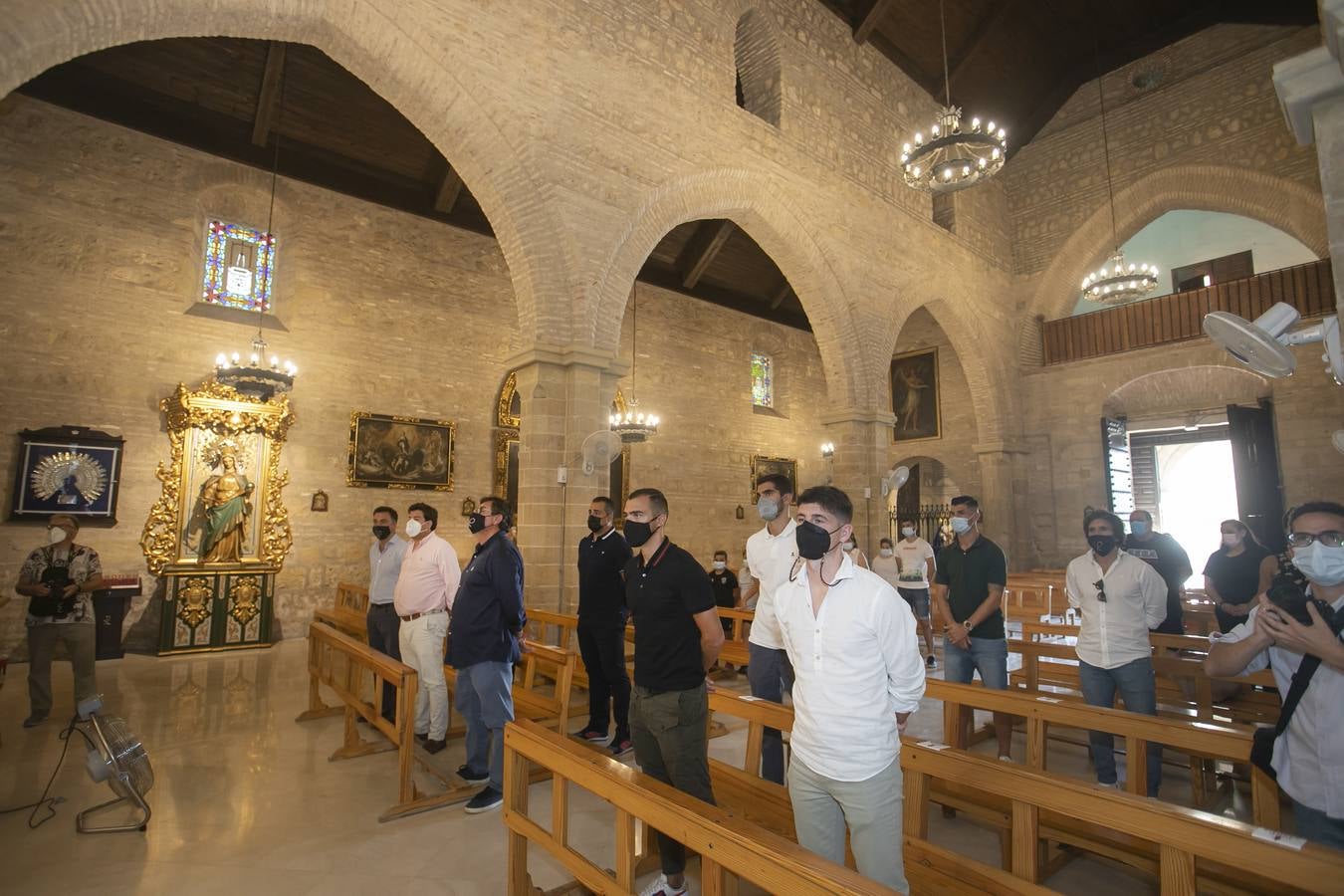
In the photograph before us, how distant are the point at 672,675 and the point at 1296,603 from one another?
2.05m

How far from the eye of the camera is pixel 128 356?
27.4ft

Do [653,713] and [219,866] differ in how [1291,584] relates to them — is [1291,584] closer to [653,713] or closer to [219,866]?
[653,713]

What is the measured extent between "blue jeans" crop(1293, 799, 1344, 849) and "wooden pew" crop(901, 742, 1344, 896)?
194mm

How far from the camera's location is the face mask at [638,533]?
117 inches

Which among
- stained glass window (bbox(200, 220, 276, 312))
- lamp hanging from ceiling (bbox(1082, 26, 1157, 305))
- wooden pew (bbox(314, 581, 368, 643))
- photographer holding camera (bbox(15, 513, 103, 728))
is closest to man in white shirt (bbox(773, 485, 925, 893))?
wooden pew (bbox(314, 581, 368, 643))

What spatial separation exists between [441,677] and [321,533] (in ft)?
19.8

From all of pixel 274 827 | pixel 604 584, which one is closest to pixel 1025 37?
pixel 604 584

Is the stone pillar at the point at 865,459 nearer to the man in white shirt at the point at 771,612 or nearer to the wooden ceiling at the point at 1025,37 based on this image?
the wooden ceiling at the point at 1025,37

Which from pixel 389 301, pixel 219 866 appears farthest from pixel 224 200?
pixel 219 866

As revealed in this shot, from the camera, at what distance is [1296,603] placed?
2.11 m

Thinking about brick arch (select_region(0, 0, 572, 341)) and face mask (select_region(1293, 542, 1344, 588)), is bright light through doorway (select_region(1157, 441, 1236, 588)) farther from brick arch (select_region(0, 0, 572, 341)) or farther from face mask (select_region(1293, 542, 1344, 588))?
face mask (select_region(1293, 542, 1344, 588))

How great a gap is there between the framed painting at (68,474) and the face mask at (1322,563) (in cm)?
1046

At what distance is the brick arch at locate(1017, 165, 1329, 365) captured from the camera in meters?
11.8

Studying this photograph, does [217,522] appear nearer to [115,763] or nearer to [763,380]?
[115,763]
